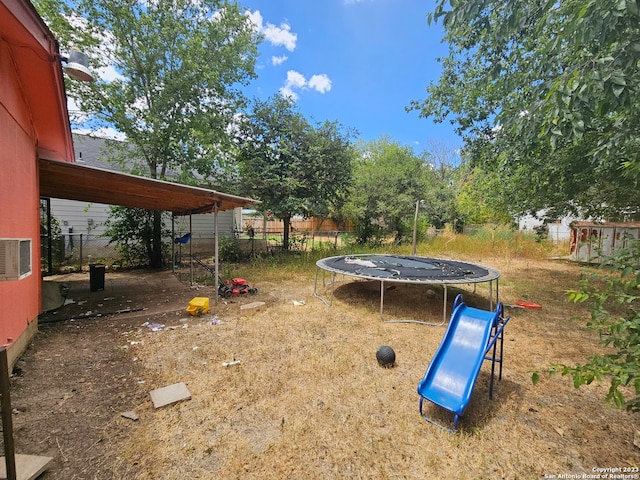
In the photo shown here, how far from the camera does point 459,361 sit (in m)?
2.45

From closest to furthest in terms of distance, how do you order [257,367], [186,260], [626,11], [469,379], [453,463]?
[626,11] → [453,463] → [469,379] → [257,367] → [186,260]

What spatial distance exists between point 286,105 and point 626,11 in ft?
30.5

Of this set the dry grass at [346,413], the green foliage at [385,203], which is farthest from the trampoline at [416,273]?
the green foliage at [385,203]

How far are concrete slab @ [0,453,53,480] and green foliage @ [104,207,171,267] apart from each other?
789 centimetres

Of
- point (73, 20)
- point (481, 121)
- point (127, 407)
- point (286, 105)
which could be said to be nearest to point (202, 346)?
point (127, 407)

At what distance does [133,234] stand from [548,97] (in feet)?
33.5

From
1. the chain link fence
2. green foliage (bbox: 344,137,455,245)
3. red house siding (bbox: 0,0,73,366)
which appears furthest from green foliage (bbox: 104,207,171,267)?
green foliage (bbox: 344,137,455,245)

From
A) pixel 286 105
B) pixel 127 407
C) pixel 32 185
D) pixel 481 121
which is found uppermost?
pixel 286 105

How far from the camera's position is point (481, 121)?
20.1ft

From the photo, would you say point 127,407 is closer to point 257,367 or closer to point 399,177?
point 257,367

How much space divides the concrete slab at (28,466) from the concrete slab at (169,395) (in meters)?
0.71

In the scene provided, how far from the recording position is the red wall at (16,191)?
8.78ft

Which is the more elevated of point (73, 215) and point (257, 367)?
point (73, 215)

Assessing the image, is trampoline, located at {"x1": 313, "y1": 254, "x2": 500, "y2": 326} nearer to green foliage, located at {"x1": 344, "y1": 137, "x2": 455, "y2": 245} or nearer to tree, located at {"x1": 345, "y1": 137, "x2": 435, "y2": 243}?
green foliage, located at {"x1": 344, "y1": 137, "x2": 455, "y2": 245}
